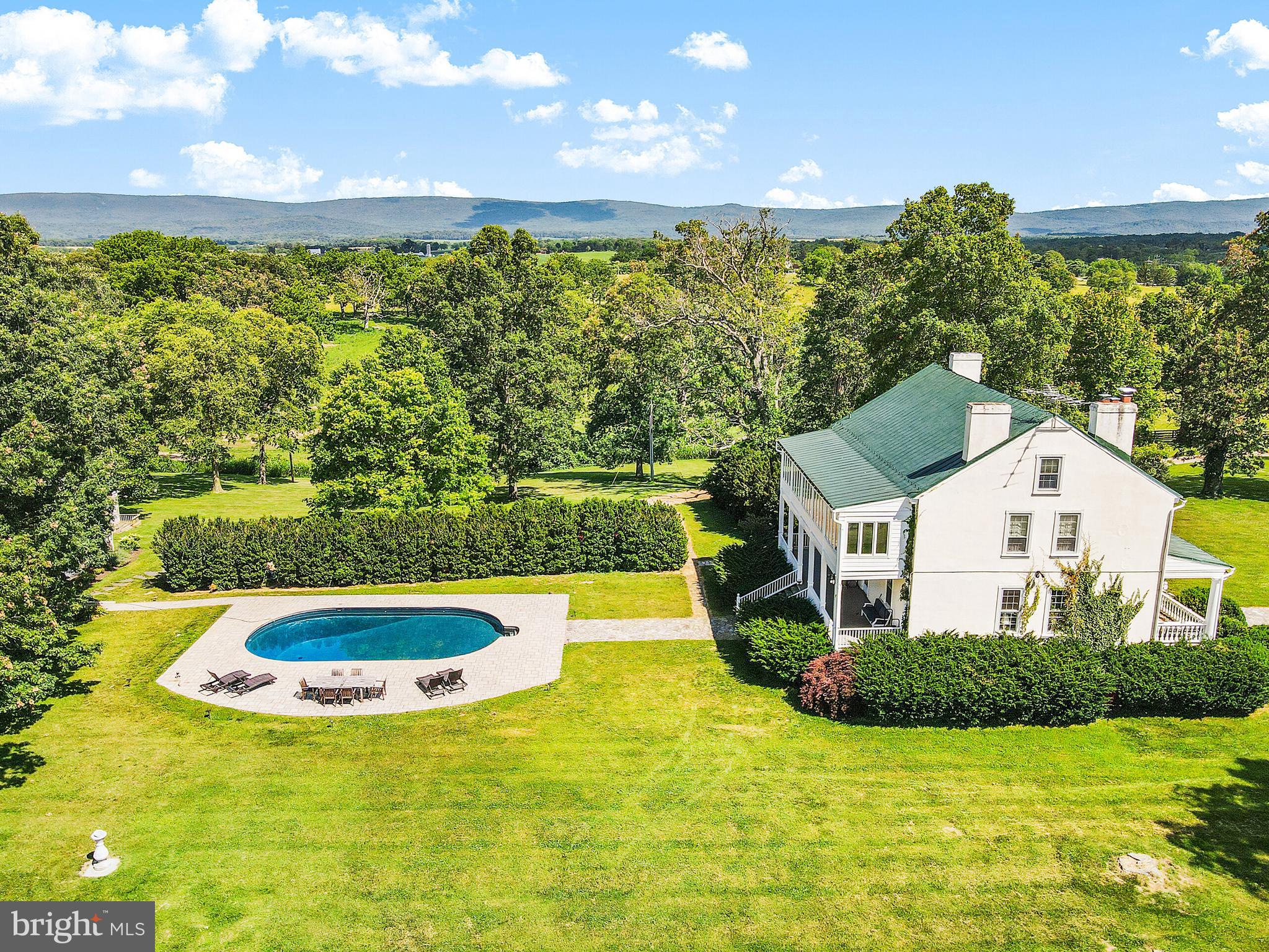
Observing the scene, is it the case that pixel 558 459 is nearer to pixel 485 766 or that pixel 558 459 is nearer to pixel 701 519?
pixel 701 519

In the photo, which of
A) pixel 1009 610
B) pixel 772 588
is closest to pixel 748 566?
pixel 772 588

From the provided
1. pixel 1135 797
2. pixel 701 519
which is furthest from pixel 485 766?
pixel 701 519

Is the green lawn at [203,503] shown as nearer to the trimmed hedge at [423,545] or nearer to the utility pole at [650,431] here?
the trimmed hedge at [423,545]

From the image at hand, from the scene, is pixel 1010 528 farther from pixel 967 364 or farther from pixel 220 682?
pixel 220 682

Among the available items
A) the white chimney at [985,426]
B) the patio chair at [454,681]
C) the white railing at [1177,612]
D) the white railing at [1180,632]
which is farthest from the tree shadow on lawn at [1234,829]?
the patio chair at [454,681]

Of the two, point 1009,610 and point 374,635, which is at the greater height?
point 1009,610

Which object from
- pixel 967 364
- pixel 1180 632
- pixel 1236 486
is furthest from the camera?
pixel 1236 486

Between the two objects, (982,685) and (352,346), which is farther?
(352,346)
